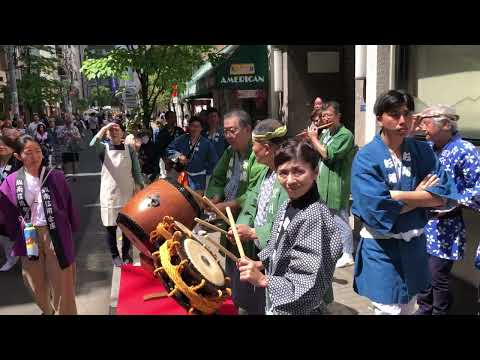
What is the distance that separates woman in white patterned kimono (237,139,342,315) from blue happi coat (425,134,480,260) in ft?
4.87

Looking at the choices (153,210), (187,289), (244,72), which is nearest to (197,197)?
(153,210)

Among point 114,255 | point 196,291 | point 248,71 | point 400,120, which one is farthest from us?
point 248,71

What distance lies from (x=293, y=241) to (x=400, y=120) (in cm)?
102

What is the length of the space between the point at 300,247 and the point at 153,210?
125 centimetres

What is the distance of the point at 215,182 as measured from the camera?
12.3 ft

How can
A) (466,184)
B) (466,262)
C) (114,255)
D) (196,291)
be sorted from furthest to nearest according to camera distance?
(114,255)
(466,262)
(466,184)
(196,291)

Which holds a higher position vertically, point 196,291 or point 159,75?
point 159,75

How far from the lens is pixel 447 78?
198 inches

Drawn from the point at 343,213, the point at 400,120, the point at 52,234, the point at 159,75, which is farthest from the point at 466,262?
the point at 159,75

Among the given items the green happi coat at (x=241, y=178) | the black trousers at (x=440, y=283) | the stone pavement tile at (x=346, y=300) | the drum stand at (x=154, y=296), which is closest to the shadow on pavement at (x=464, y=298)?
the black trousers at (x=440, y=283)

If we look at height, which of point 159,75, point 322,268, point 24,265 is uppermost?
point 159,75

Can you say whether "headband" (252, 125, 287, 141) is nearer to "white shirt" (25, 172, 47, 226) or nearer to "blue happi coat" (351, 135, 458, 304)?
"blue happi coat" (351, 135, 458, 304)

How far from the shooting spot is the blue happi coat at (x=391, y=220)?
2465 millimetres
